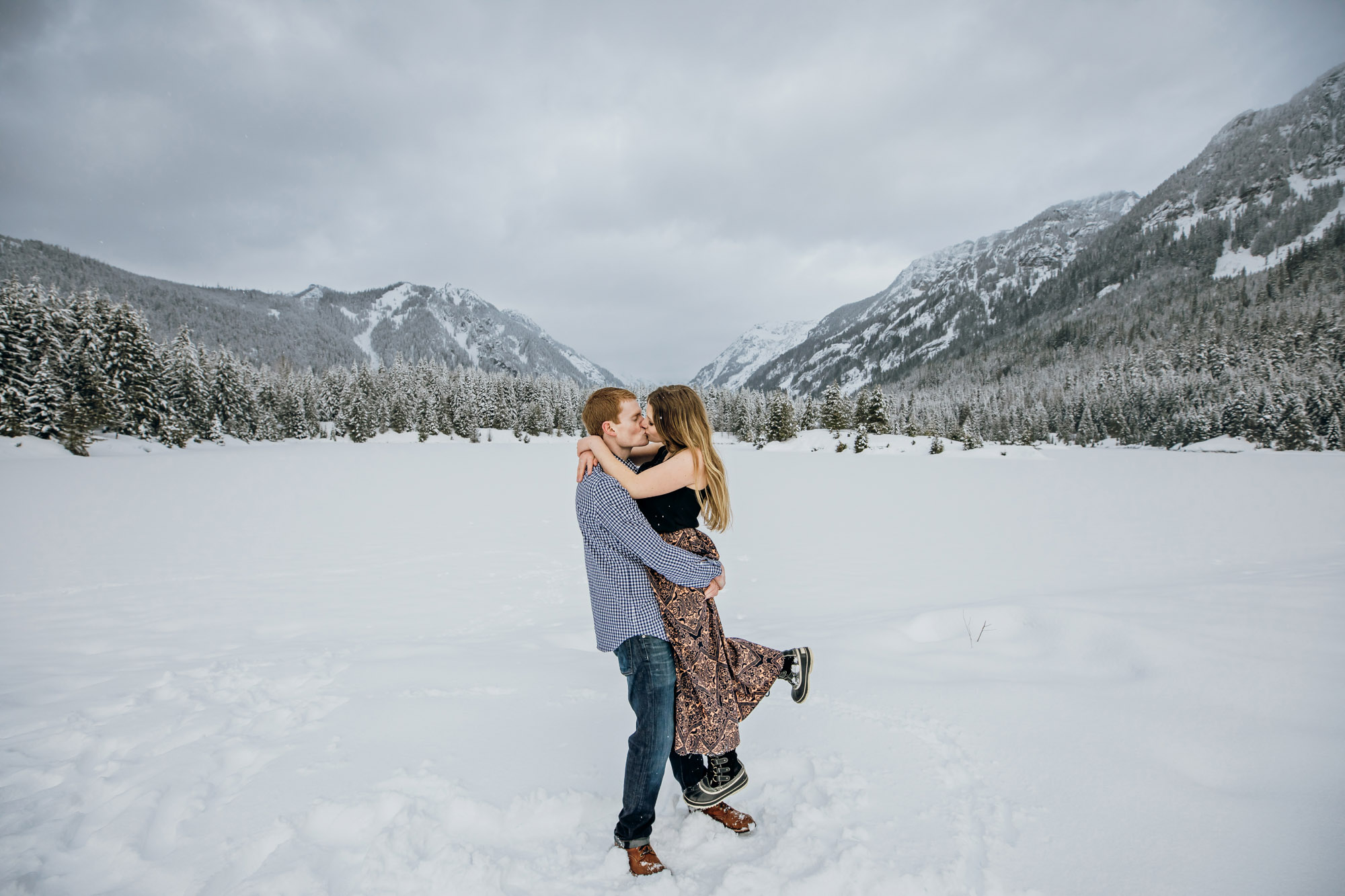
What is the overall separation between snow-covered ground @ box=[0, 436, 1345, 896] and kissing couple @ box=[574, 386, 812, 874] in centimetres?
30

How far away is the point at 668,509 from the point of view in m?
2.54

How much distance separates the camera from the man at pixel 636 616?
7.67 ft

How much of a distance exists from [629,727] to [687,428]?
208 cm

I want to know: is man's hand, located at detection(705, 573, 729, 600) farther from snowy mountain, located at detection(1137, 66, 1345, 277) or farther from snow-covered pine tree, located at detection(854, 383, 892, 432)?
snowy mountain, located at detection(1137, 66, 1345, 277)

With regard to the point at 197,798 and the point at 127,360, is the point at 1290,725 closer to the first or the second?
the point at 197,798

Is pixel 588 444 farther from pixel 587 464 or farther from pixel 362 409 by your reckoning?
pixel 362 409

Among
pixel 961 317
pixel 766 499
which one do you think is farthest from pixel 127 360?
pixel 961 317

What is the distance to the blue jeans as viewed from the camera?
2.32m

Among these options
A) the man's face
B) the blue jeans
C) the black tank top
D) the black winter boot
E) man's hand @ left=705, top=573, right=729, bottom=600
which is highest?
the man's face

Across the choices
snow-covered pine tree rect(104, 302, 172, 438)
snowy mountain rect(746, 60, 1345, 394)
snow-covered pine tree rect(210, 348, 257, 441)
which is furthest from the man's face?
snowy mountain rect(746, 60, 1345, 394)

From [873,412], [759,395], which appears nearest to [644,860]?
[873,412]

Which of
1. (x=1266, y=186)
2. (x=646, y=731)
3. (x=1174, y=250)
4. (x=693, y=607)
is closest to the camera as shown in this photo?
(x=646, y=731)

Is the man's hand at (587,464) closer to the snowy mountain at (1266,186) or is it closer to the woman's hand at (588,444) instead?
the woman's hand at (588,444)

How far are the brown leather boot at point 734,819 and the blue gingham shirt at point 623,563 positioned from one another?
0.89 meters
